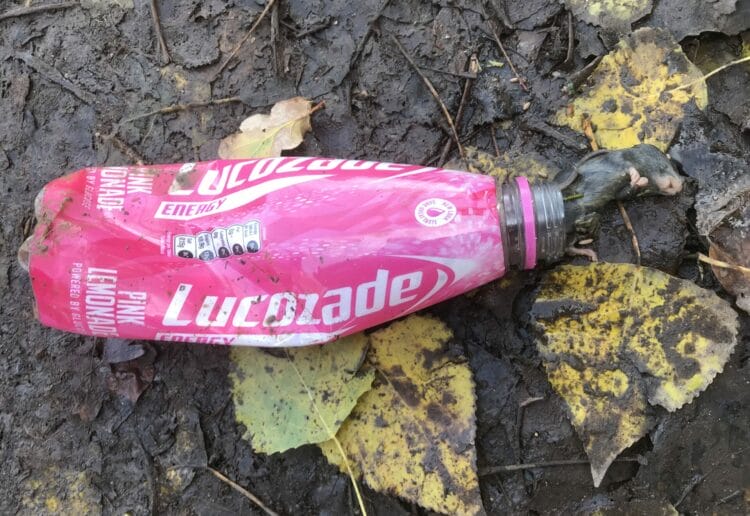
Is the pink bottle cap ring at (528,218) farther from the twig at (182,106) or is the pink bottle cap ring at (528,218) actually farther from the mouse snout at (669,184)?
the twig at (182,106)

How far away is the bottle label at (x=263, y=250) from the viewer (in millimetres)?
968

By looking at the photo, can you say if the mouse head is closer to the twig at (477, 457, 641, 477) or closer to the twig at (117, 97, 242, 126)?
the twig at (477, 457, 641, 477)

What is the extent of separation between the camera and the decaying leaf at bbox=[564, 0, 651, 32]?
1.21 metres

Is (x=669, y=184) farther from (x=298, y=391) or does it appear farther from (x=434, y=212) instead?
(x=298, y=391)

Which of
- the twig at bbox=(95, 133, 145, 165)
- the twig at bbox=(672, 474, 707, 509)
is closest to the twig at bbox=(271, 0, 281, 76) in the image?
the twig at bbox=(95, 133, 145, 165)

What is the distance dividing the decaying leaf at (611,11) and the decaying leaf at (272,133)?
1.97ft

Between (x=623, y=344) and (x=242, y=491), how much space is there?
2.71ft

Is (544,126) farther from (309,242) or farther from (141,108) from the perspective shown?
(141,108)

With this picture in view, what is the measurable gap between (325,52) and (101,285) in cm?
69

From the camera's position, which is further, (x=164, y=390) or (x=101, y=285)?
(x=164, y=390)

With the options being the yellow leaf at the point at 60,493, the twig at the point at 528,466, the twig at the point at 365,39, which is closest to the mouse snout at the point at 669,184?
the twig at the point at 528,466

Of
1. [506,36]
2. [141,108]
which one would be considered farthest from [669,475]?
[141,108]

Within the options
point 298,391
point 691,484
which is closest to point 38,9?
point 298,391

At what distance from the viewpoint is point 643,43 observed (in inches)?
46.9
